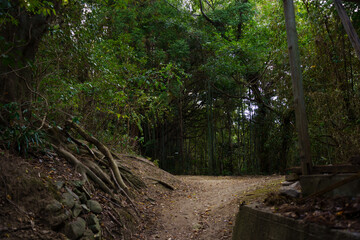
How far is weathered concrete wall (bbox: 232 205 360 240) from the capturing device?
1.45 m

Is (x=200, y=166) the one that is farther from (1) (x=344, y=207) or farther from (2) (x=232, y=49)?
(1) (x=344, y=207)

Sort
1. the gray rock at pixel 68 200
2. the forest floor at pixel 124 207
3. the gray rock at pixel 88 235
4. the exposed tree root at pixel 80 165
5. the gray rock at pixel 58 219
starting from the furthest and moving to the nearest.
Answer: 1. the exposed tree root at pixel 80 165
2. the gray rock at pixel 68 200
3. the gray rock at pixel 88 235
4. the gray rock at pixel 58 219
5. the forest floor at pixel 124 207

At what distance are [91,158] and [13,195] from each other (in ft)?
7.26

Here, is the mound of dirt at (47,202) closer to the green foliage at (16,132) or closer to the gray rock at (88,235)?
the gray rock at (88,235)

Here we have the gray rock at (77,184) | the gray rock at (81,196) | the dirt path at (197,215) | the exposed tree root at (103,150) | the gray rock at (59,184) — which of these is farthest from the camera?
the exposed tree root at (103,150)

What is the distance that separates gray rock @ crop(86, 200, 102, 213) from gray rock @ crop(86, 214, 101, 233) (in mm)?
187

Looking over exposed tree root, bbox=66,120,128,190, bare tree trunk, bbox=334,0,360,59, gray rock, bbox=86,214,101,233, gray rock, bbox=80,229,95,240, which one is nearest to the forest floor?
gray rock, bbox=86,214,101,233

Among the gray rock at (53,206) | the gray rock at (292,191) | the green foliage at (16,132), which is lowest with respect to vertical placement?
the gray rock at (53,206)

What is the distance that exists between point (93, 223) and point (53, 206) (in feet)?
1.92

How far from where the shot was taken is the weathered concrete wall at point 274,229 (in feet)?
4.76

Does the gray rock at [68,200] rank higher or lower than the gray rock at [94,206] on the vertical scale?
higher

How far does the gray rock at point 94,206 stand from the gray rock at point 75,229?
1.43 ft

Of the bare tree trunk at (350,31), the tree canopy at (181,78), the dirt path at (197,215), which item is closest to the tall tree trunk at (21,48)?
the tree canopy at (181,78)

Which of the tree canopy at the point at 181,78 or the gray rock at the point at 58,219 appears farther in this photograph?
the tree canopy at the point at 181,78
